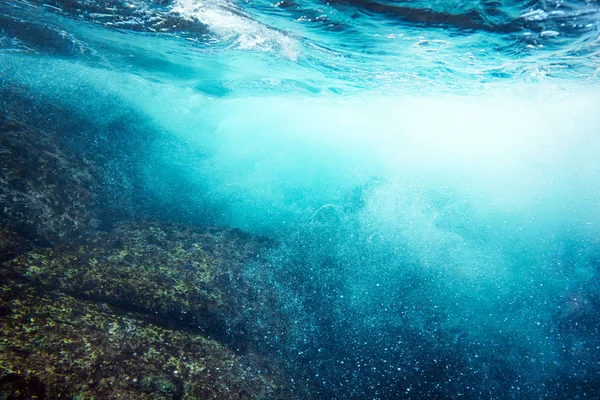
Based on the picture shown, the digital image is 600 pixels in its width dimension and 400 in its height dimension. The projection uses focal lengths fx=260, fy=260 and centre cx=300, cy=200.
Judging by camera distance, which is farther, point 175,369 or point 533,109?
point 533,109

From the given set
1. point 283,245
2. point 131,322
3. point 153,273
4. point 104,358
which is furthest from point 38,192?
point 283,245

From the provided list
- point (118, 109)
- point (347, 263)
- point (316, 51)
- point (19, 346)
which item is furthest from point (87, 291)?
point (118, 109)

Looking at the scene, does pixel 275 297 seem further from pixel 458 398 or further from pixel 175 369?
pixel 458 398

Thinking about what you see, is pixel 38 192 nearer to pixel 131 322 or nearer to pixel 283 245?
pixel 131 322

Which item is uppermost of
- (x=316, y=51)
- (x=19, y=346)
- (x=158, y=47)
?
(x=316, y=51)

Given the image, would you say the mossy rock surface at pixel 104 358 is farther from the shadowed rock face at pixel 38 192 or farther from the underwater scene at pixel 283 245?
the shadowed rock face at pixel 38 192

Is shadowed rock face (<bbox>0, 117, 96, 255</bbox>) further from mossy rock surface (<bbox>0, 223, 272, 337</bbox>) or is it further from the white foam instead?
the white foam

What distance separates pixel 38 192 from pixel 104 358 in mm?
6914

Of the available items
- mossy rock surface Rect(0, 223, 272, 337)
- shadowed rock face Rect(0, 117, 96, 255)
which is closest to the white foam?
shadowed rock face Rect(0, 117, 96, 255)

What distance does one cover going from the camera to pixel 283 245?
11289 mm

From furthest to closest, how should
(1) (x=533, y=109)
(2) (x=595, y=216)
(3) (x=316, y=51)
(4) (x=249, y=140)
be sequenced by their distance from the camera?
(4) (x=249, y=140) < (1) (x=533, y=109) < (2) (x=595, y=216) < (3) (x=316, y=51)

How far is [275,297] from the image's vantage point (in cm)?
905

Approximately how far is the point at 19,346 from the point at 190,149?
18.7m

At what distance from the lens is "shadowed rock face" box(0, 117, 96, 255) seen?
7.73 metres
